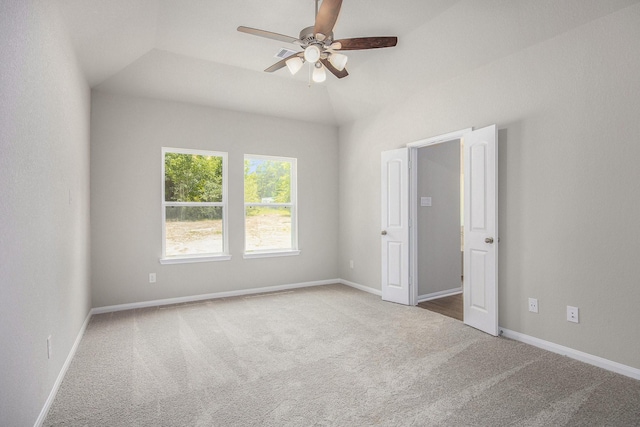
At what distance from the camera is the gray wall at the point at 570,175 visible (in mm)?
2631

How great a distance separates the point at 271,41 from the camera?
12.5ft

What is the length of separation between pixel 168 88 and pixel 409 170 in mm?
3265

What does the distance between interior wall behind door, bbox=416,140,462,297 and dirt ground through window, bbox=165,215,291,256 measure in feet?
7.08

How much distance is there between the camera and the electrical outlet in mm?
2934

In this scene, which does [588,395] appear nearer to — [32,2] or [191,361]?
[191,361]

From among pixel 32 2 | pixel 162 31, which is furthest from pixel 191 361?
pixel 162 31

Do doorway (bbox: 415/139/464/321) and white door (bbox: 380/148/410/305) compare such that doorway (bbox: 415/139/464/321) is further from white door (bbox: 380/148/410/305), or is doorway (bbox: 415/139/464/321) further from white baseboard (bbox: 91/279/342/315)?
white baseboard (bbox: 91/279/342/315)

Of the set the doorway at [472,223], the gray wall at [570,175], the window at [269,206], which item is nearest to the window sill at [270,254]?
the window at [269,206]

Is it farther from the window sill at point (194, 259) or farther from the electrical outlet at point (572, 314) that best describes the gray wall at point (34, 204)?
the electrical outlet at point (572, 314)

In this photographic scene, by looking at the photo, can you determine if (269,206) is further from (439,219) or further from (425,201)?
(439,219)

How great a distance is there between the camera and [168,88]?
4465mm

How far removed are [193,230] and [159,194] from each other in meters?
0.67

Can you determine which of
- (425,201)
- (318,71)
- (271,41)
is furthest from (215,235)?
(425,201)

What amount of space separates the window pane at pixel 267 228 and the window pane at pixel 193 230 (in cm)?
44
